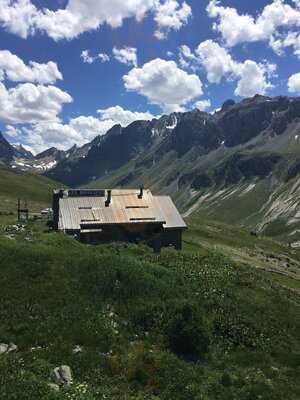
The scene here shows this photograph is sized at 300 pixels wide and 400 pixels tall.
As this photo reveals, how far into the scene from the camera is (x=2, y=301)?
87.6ft

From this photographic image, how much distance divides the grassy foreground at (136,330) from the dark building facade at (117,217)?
719 inches

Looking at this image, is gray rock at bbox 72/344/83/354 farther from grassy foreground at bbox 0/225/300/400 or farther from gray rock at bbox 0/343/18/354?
gray rock at bbox 0/343/18/354

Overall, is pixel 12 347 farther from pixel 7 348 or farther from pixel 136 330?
pixel 136 330

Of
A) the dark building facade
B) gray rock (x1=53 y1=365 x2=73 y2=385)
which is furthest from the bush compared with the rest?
the dark building facade

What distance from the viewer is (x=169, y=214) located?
214 ft

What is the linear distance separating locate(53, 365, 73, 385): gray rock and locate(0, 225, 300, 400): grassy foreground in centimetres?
30

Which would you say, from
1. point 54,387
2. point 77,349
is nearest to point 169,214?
point 77,349

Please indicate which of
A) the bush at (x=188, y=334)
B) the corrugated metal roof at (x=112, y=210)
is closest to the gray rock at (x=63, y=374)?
the bush at (x=188, y=334)

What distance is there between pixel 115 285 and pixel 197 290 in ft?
20.9

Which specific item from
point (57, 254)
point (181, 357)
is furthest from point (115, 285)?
point (181, 357)

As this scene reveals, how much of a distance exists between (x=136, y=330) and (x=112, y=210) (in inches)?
1358

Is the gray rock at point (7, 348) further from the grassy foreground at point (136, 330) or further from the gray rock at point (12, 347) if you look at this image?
the grassy foreground at point (136, 330)

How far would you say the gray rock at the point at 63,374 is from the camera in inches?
779

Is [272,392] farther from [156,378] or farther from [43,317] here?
[43,317]
